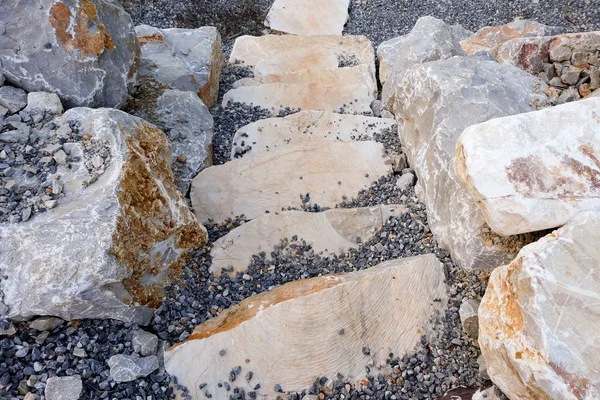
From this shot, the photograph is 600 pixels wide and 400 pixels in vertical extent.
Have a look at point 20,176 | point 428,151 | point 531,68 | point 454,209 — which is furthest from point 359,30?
point 20,176

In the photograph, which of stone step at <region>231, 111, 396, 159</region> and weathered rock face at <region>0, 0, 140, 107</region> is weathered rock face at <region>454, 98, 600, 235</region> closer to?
stone step at <region>231, 111, 396, 159</region>

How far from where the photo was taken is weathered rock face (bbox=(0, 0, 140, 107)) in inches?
142

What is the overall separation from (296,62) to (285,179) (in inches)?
119

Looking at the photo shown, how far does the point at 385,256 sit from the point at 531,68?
3357 mm

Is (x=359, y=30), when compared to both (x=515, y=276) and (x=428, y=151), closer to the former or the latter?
(x=428, y=151)

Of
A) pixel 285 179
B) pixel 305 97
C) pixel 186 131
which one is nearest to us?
pixel 285 179

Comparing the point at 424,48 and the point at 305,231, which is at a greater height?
the point at 424,48

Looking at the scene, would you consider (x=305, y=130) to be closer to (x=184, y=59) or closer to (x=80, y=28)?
(x=184, y=59)

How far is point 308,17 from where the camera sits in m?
8.94

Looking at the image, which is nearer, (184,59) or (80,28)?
(80,28)

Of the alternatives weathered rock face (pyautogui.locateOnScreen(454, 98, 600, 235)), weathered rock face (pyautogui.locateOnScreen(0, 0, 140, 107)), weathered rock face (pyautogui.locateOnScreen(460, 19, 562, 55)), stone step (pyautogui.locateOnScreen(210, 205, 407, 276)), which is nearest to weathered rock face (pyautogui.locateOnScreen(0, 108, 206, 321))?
A: stone step (pyautogui.locateOnScreen(210, 205, 407, 276))

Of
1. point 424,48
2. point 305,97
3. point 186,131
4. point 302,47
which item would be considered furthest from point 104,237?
point 302,47

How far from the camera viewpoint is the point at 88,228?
2.79 metres

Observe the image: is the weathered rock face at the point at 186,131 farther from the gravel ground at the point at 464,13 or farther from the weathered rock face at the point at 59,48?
the gravel ground at the point at 464,13
